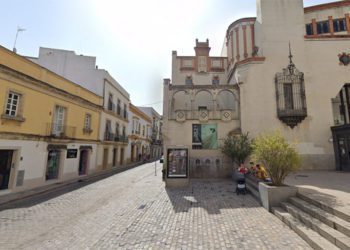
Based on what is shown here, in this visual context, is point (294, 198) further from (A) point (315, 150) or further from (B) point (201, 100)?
(B) point (201, 100)

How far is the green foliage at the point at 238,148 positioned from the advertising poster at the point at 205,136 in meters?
1.02

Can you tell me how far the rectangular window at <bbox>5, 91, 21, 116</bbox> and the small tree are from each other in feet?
43.5

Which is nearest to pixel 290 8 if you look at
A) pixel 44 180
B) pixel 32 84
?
pixel 32 84

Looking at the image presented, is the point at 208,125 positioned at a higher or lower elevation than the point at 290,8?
lower

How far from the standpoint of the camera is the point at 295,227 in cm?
529

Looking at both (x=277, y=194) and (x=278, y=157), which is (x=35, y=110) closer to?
(x=278, y=157)

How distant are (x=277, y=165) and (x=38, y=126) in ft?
Answer: 45.6

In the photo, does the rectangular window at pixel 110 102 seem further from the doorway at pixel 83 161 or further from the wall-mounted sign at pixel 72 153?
the wall-mounted sign at pixel 72 153

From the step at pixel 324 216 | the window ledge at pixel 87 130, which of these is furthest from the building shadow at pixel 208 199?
the window ledge at pixel 87 130

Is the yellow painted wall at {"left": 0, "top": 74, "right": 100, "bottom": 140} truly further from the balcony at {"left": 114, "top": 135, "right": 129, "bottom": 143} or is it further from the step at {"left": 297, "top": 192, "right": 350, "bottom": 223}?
the step at {"left": 297, "top": 192, "right": 350, "bottom": 223}

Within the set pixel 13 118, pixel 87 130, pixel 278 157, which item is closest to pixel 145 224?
pixel 278 157

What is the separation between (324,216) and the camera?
507cm

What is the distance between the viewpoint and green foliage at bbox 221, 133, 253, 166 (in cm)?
1328

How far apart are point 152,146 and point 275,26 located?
1241 inches
